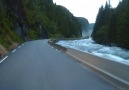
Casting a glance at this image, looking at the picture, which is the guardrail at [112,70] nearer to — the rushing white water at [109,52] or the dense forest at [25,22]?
the rushing white water at [109,52]

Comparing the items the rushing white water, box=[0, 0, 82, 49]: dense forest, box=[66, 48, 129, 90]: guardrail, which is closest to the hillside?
box=[0, 0, 82, 49]: dense forest


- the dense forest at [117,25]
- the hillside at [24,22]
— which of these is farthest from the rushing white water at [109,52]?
the hillside at [24,22]

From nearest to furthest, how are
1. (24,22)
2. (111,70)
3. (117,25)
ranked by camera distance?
1. (111,70)
2. (24,22)
3. (117,25)

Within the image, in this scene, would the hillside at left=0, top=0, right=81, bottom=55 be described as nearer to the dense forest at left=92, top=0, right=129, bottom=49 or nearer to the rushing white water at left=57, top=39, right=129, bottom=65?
the rushing white water at left=57, top=39, right=129, bottom=65

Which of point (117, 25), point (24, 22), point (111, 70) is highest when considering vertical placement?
point (111, 70)

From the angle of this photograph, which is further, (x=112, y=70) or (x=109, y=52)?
(x=109, y=52)

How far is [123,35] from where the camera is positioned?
259ft

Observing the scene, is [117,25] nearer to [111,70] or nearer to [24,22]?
[24,22]

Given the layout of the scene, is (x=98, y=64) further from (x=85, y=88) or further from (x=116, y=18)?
(x=116, y=18)

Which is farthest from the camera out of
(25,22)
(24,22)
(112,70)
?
(25,22)

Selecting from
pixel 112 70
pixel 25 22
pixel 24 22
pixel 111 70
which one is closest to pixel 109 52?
pixel 24 22

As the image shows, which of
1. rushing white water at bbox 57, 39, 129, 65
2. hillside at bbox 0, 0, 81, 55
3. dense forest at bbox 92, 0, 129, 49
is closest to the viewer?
rushing white water at bbox 57, 39, 129, 65

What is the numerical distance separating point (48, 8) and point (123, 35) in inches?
4187

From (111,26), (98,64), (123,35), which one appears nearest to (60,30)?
(111,26)
